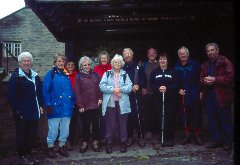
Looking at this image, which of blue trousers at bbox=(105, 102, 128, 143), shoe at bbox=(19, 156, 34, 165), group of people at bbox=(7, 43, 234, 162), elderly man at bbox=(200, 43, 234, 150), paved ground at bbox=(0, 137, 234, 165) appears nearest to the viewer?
paved ground at bbox=(0, 137, 234, 165)

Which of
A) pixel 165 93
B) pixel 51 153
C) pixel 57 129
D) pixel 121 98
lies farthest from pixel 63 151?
pixel 165 93

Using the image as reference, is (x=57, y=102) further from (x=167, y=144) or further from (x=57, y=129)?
(x=167, y=144)

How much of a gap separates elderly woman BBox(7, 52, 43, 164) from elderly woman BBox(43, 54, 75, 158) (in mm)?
259

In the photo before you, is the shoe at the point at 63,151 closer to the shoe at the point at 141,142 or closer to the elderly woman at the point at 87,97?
the elderly woman at the point at 87,97

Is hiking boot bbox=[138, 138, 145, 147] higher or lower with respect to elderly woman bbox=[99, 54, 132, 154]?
lower

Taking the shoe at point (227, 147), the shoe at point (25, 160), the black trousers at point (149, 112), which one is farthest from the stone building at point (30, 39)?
the shoe at point (227, 147)

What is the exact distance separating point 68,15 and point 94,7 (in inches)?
37.8

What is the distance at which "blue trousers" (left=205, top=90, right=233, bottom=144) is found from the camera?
21.2ft

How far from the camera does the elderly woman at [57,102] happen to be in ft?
20.7

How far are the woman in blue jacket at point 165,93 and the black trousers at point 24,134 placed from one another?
2622 millimetres

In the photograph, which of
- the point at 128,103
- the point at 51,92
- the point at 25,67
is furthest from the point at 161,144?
the point at 25,67

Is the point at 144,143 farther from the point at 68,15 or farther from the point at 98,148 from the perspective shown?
the point at 68,15

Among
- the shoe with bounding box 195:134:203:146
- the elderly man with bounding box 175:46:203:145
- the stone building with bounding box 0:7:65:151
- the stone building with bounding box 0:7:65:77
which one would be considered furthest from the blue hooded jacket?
the stone building with bounding box 0:7:65:77

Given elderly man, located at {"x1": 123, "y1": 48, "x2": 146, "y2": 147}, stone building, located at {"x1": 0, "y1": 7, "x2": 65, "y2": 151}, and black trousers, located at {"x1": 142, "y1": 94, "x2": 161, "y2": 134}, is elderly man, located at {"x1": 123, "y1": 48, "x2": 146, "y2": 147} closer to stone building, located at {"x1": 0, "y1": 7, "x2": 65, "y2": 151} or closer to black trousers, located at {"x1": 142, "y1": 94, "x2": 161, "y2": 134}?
black trousers, located at {"x1": 142, "y1": 94, "x2": 161, "y2": 134}
